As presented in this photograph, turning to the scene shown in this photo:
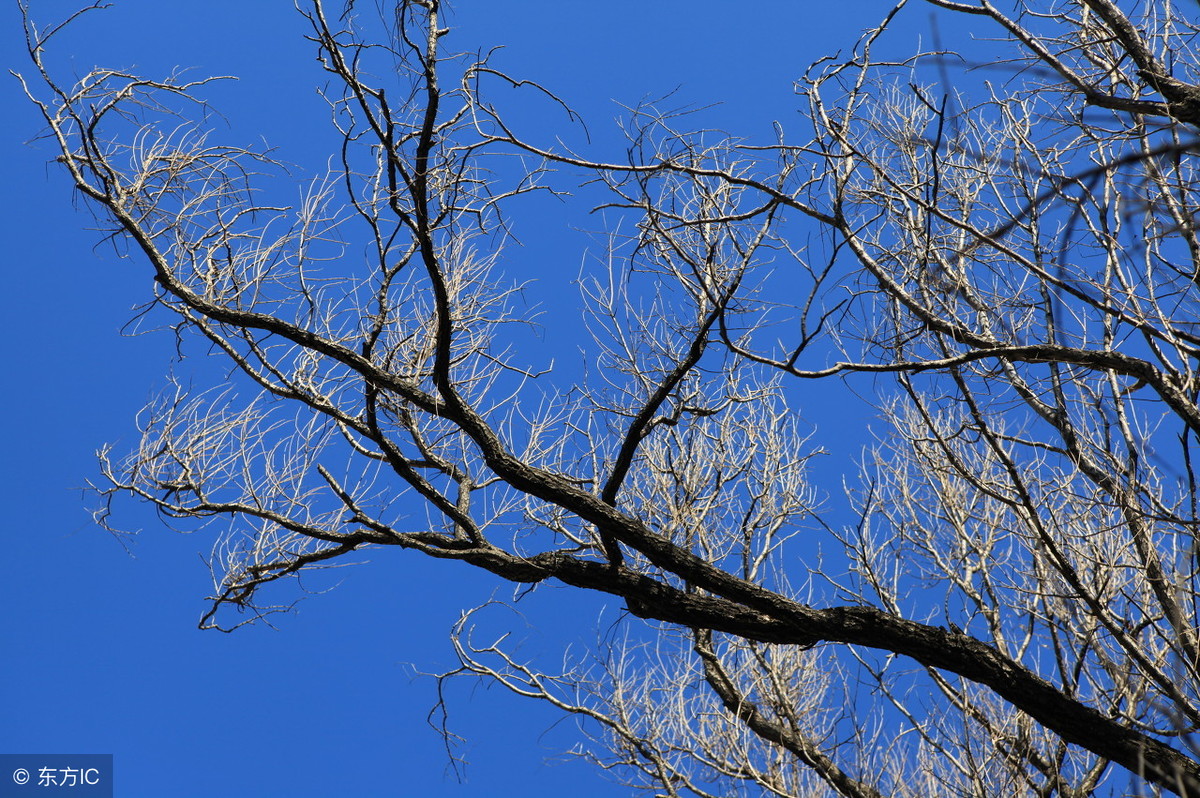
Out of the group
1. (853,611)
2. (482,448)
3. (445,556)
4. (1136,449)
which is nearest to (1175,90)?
(1136,449)

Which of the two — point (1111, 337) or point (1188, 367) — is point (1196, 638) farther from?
point (1111, 337)

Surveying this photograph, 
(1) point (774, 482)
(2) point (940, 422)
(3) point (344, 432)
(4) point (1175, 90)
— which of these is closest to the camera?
(4) point (1175, 90)

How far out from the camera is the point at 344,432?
4.72m

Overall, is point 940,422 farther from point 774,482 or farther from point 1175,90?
point 1175,90

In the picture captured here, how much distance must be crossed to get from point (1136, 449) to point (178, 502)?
13.2 ft

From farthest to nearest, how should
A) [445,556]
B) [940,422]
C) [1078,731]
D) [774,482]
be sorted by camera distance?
1. [774,482]
2. [940,422]
3. [445,556]
4. [1078,731]

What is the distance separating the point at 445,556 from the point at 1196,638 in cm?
274

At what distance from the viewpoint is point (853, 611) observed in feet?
13.6

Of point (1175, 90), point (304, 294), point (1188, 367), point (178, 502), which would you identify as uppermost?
point (304, 294)

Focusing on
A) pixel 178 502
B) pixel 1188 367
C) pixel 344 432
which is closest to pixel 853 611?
pixel 1188 367

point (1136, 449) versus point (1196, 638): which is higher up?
point (1136, 449)

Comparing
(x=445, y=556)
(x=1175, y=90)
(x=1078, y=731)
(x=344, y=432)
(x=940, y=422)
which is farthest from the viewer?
(x=940, y=422)

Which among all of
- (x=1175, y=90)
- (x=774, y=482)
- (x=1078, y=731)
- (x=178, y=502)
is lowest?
(x=1078, y=731)

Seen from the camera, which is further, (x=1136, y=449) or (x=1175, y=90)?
(x=1136, y=449)
